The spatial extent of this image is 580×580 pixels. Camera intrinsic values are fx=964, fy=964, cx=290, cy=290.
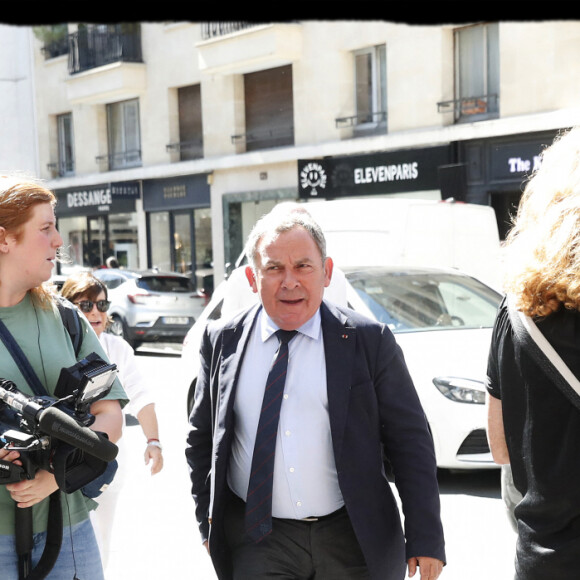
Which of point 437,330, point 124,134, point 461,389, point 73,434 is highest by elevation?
point 124,134

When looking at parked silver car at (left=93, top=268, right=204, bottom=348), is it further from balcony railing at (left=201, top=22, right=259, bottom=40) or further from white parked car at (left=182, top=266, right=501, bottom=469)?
white parked car at (left=182, top=266, right=501, bottom=469)

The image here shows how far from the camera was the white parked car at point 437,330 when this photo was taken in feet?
22.7

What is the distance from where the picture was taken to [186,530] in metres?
6.53

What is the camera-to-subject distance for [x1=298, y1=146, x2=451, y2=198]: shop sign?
2000 centimetres

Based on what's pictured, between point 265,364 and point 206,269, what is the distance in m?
23.1

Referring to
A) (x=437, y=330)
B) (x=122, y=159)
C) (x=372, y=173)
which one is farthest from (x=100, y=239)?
(x=437, y=330)

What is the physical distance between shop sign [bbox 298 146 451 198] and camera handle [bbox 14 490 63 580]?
57.4 ft

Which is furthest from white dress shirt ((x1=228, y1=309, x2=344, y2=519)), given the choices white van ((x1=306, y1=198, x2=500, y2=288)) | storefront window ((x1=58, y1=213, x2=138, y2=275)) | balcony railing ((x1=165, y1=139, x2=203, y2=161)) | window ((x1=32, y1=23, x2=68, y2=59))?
window ((x1=32, y1=23, x2=68, y2=59))

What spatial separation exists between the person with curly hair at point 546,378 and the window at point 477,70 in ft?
56.4

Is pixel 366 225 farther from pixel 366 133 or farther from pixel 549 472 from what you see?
pixel 366 133

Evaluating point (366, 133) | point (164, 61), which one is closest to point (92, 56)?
point (164, 61)

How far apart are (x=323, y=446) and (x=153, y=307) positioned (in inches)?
627

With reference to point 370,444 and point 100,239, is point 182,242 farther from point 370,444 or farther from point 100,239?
point 370,444

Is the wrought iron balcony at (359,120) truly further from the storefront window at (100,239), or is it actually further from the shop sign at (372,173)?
the storefront window at (100,239)
